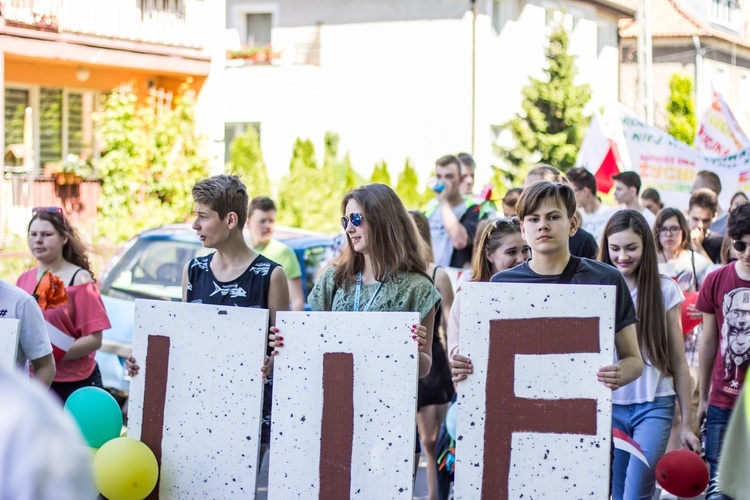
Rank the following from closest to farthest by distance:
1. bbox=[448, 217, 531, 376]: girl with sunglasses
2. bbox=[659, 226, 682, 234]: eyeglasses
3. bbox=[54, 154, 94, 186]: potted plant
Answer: bbox=[448, 217, 531, 376]: girl with sunglasses → bbox=[659, 226, 682, 234]: eyeglasses → bbox=[54, 154, 94, 186]: potted plant

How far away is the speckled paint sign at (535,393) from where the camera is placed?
13.9 feet

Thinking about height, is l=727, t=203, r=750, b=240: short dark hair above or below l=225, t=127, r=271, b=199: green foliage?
below

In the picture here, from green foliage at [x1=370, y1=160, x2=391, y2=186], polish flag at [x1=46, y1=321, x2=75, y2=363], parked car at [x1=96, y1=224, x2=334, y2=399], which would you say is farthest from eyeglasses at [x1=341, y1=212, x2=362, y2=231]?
green foliage at [x1=370, y1=160, x2=391, y2=186]

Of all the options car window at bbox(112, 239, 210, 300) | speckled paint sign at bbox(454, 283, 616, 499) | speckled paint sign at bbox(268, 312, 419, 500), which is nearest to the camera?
speckled paint sign at bbox(454, 283, 616, 499)

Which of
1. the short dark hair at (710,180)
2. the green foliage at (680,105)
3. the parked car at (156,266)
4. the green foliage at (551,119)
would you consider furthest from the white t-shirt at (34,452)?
the green foliage at (680,105)

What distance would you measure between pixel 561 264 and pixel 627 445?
1034mm

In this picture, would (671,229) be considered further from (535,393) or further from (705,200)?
(535,393)

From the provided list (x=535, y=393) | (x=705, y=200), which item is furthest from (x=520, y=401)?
(x=705, y=200)

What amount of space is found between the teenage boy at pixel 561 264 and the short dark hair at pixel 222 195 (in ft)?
4.57

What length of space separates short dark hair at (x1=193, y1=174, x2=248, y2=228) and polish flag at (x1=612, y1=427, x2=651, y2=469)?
6.65 feet

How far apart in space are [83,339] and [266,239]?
9.29 feet

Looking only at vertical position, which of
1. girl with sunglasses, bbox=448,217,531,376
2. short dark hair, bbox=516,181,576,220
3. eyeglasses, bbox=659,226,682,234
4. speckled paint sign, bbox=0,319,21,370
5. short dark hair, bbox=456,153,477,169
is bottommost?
speckled paint sign, bbox=0,319,21,370

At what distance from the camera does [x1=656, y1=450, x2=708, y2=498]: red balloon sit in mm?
4664

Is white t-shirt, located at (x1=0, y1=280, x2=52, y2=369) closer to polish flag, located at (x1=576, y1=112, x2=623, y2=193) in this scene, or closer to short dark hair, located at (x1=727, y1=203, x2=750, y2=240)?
short dark hair, located at (x1=727, y1=203, x2=750, y2=240)
